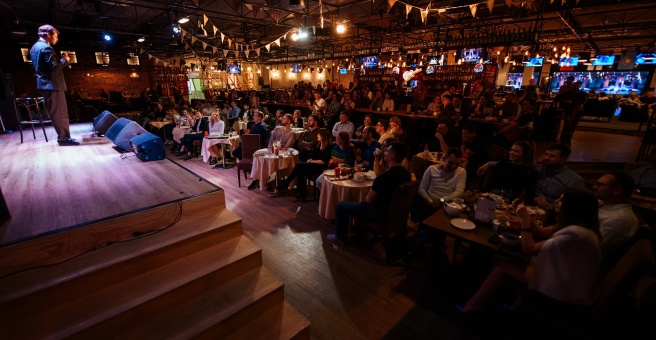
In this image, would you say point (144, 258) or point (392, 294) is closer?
point (144, 258)

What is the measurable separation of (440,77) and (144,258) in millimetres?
16923

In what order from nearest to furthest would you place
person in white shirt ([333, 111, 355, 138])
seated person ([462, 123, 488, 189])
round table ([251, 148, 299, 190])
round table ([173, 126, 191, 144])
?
seated person ([462, 123, 488, 189]) < round table ([251, 148, 299, 190]) < person in white shirt ([333, 111, 355, 138]) < round table ([173, 126, 191, 144])

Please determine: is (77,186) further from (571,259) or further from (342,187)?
(571,259)

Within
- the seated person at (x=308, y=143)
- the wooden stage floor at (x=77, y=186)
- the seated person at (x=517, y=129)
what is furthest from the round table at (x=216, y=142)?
the seated person at (x=517, y=129)

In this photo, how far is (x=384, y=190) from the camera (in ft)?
11.1

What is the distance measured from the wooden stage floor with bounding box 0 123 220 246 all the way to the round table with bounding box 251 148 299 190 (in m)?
1.67

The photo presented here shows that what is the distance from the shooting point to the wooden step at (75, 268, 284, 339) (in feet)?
6.99

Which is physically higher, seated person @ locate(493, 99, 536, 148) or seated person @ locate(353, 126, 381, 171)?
seated person @ locate(493, 99, 536, 148)

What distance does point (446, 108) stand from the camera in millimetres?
7832

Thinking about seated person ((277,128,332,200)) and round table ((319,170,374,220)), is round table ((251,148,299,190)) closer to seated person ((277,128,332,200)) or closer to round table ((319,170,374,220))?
seated person ((277,128,332,200))

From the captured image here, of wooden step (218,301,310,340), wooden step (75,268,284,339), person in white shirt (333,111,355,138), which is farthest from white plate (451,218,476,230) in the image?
person in white shirt (333,111,355,138)

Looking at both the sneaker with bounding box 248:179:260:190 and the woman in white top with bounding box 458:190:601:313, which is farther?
the sneaker with bounding box 248:179:260:190

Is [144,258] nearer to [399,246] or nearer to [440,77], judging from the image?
[399,246]

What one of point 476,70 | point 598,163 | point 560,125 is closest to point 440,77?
point 476,70
